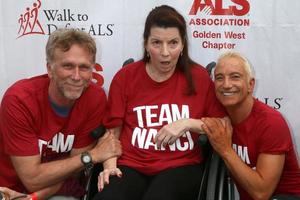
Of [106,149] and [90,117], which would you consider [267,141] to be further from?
[90,117]

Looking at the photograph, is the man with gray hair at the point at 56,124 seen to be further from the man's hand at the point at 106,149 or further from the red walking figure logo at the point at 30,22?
the red walking figure logo at the point at 30,22

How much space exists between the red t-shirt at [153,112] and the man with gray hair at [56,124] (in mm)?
75

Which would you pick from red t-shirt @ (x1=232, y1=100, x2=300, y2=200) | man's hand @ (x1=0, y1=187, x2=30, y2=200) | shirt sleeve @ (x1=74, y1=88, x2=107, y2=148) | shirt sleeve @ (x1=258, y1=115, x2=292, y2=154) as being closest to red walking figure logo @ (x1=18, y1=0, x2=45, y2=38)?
shirt sleeve @ (x1=74, y1=88, x2=107, y2=148)

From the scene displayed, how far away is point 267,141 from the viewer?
6.87ft

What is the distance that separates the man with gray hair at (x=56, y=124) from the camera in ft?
6.95

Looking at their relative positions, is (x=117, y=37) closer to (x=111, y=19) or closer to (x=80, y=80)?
Result: (x=111, y=19)

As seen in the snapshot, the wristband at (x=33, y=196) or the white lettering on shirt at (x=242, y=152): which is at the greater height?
the white lettering on shirt at (x=242, y=152)

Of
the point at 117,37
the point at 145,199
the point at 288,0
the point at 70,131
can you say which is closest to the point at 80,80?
the point at 70,131

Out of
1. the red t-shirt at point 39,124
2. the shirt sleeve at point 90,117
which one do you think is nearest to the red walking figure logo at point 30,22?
the red t-shirt at point 39,124

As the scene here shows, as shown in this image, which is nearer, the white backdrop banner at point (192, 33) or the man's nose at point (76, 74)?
the man's nose at point (76, 74)

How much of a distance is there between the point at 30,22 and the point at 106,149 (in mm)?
1118

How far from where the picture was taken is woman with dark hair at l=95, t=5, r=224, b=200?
218 cm

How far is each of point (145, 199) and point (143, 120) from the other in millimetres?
435

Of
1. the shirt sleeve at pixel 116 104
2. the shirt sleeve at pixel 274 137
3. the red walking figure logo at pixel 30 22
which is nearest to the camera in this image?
the shirt sleeve at pixel 274 137
